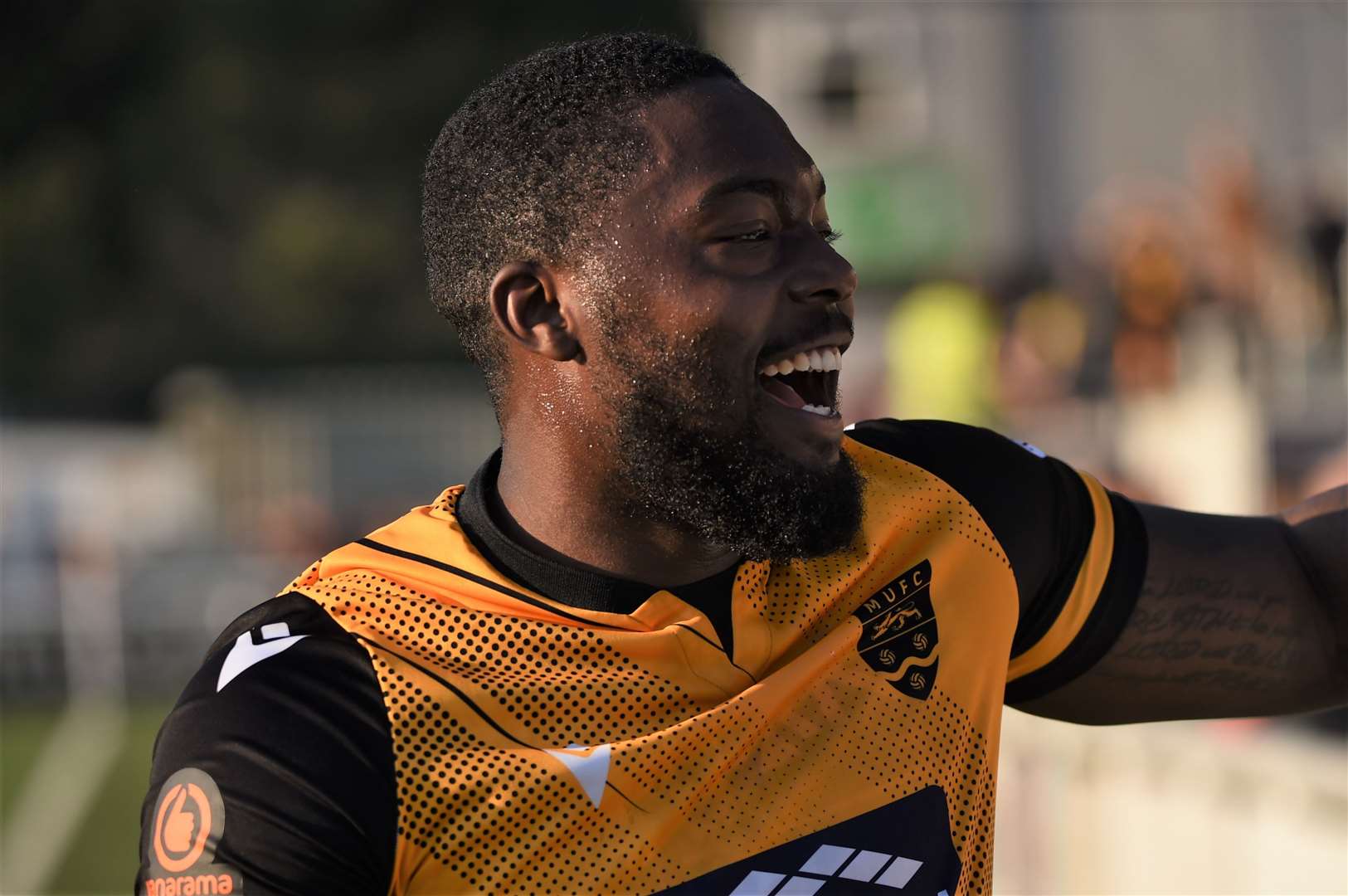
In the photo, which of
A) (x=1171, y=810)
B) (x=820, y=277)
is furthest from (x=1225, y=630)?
(x=1171, y=810)

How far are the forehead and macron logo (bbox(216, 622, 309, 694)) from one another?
0.77 meters

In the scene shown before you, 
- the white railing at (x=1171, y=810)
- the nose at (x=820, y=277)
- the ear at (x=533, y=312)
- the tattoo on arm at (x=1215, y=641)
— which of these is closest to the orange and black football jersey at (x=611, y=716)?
the tattoo on arm at (x=1215, y=641)

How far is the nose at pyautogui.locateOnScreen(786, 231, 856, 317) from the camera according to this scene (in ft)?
8.60

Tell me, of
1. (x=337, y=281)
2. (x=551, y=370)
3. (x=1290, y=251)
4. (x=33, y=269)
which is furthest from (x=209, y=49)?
(x=551, y=370)

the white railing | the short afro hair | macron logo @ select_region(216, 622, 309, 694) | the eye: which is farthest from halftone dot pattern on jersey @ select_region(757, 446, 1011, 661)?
the white railing

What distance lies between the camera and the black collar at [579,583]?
2.62 meters

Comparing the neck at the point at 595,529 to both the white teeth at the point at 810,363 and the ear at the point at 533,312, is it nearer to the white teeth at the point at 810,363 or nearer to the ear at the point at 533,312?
the ear at the point at 533,312

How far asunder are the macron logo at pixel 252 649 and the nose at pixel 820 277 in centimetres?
80

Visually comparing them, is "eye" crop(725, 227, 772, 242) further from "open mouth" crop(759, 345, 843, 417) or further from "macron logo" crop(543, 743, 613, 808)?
"macron logo" crop(543, 743, 613, 808)

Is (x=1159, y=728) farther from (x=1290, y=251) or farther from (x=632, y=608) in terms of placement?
(x=1290, y=251)

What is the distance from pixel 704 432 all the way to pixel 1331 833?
3280mm

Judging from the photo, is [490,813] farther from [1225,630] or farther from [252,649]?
[1225,630]

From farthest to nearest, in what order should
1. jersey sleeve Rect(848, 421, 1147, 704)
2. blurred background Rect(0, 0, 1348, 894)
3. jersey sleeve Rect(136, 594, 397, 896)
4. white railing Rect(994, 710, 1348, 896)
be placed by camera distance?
blurred background Rect(0, 0, 1348, 894) → white railing Rect(994, 710, 1348, 896) → jersey sleeve Rect(848, 421, 1147, 704) → jersey sleeve Rect(136, 594, 397, 896)

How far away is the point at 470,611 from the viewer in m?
2.54
